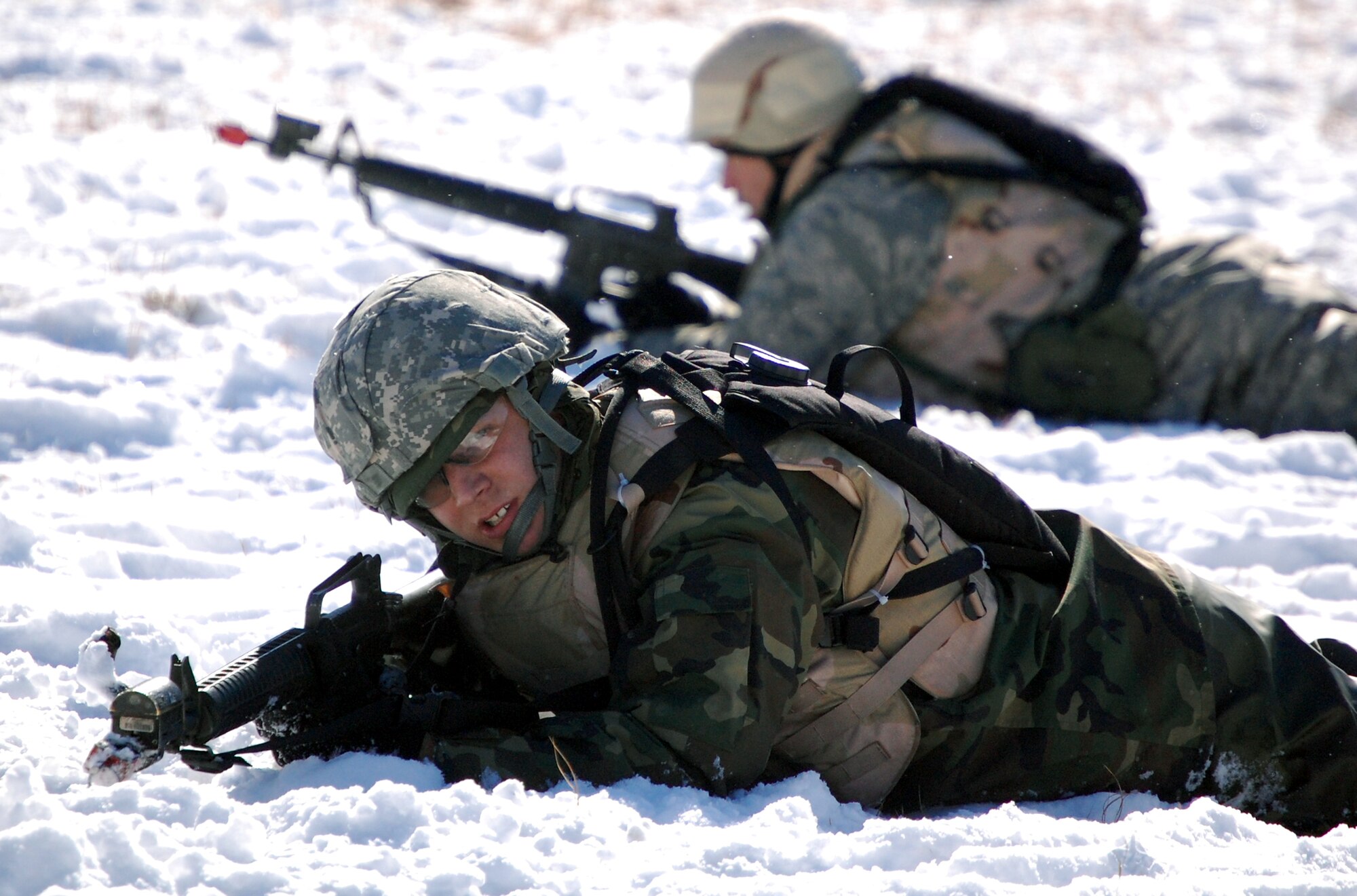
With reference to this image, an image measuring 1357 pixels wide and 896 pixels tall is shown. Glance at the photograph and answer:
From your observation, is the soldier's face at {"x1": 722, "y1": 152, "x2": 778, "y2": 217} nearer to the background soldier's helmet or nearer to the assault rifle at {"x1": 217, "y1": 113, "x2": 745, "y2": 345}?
the background soldier's helmet

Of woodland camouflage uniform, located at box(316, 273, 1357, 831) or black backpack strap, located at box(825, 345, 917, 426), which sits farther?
black backpack strap, located at box(825, 345, 917, 426)

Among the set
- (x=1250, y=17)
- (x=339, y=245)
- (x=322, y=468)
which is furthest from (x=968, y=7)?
(x=322, y=468)

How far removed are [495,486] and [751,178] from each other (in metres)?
4.28

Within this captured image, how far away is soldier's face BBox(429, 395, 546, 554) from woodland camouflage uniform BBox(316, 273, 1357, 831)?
0.06 m

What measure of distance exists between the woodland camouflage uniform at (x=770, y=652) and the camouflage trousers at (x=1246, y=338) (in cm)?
327

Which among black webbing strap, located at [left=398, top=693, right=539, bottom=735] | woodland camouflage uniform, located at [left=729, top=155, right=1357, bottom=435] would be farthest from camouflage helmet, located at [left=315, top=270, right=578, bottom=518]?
woodland camouflage uniform, located at [left=729, top=155, right=1357, bottom=435]

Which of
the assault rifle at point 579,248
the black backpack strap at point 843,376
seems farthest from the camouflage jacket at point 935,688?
the assault rifle at point 579,248

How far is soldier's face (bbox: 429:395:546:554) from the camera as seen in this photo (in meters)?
2.77

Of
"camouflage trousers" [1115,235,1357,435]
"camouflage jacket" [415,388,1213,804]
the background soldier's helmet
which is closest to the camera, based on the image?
"camouflage jacket" [415,388,1213,804]

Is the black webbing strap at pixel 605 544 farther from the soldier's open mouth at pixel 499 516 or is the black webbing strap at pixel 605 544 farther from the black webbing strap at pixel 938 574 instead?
the black webbing strap at pixel 938 574

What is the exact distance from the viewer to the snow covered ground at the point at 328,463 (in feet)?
7.84

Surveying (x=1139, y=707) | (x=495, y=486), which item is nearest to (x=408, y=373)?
(x=495, y=486)

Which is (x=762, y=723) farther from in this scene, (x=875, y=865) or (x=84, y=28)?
(x=84, y=28)

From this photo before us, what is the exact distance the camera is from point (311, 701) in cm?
276
